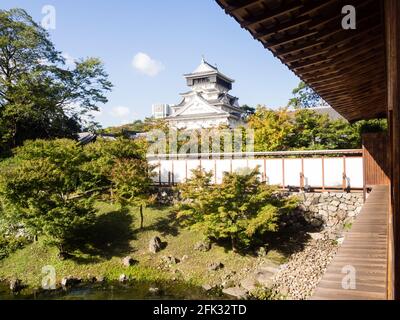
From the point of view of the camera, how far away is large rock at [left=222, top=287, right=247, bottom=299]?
9127 mm

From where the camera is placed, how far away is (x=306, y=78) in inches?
157

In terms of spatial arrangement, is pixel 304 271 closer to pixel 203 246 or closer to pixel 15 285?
pixel 203 246

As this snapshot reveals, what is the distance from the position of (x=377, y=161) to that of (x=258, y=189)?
3908 millimetres

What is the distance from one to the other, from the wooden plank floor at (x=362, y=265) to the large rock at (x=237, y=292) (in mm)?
5438

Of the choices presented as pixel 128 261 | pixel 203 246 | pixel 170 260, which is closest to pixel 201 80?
pixel 203 246

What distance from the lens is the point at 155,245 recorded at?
470 inches

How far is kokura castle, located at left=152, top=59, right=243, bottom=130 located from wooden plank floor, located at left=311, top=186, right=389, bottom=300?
2042 centimetres

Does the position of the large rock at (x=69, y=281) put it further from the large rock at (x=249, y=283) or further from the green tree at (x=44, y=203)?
the large rock at (x=249, y=283)

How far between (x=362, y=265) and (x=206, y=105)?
29880 mm

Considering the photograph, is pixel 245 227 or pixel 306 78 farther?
Result: pixel 245 227

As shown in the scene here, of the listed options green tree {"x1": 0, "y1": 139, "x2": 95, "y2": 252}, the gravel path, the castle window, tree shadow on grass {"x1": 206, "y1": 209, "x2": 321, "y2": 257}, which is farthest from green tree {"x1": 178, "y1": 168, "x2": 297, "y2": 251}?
the castle window
